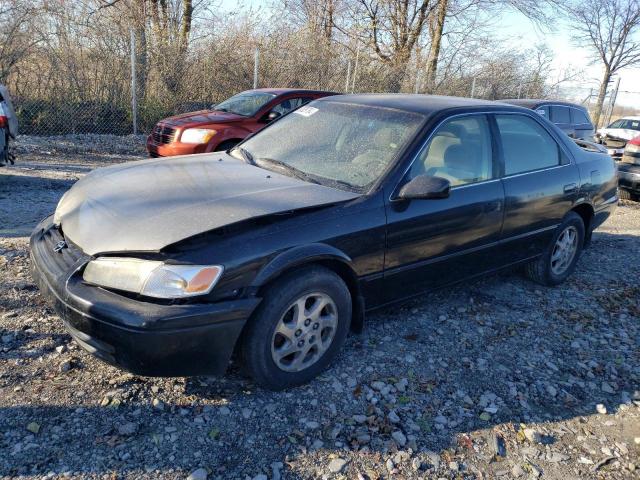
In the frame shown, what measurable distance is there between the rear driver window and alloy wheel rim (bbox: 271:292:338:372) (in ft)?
6.48

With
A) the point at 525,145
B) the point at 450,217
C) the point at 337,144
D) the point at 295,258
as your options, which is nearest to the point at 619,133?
the point at 525,145

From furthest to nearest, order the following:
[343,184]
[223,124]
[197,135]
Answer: [223,124], [197,135], [343,184]

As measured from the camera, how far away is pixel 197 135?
7773 mm

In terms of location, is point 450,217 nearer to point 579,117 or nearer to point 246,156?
point 246,156

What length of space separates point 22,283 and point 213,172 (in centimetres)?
174

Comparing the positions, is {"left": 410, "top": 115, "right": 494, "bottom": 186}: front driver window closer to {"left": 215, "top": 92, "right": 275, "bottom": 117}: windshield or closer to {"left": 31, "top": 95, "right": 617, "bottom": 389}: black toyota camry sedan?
{"left": 31, "top": 95, "right": 617, "bottom": 389}: black toyota camry sedan

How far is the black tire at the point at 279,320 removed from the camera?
2.70 m

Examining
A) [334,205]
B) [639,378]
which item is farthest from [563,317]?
[334,205]

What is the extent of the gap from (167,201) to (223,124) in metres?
5.35

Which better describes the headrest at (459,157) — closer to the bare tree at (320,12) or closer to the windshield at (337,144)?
the windshield at (337,144)

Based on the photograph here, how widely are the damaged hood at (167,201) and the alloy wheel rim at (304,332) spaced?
56 centimetres

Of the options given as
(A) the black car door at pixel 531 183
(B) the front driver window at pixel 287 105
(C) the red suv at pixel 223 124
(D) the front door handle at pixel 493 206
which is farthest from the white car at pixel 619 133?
(D) the front door handle at pixel 493 206

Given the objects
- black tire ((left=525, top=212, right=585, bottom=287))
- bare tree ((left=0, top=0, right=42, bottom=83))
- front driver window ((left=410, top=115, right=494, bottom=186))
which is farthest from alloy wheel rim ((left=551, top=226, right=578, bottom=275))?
bare tree ((left=0, top=0, right=42, bottom=83))

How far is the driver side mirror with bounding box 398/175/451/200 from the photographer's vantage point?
312 cm
